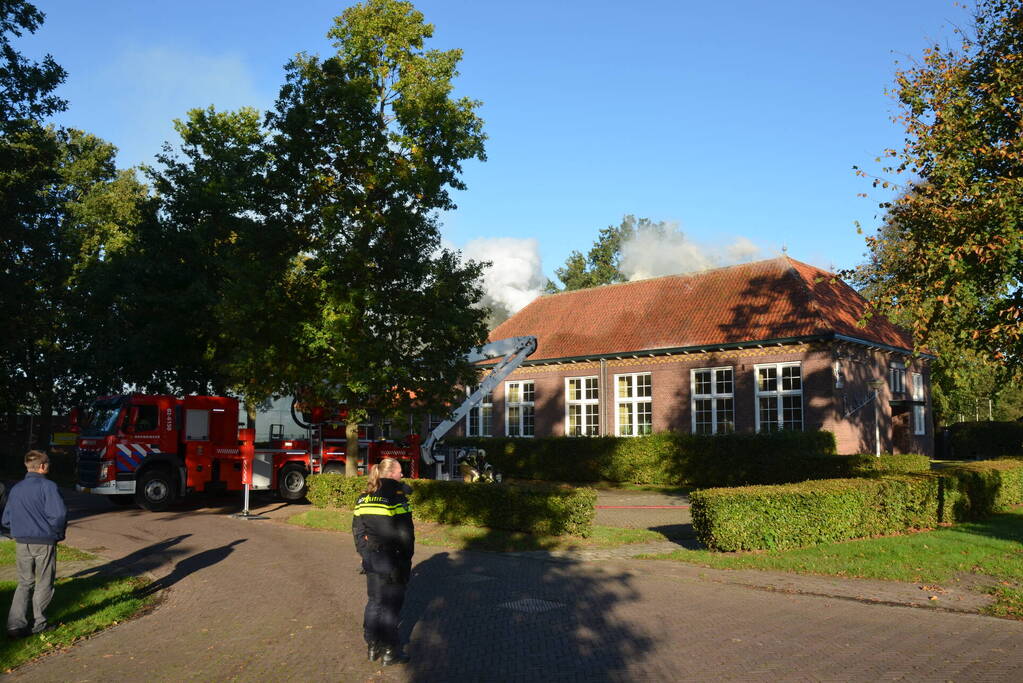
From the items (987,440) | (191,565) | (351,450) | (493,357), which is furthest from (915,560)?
(987,440)

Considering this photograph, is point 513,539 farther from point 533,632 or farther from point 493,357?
point 493,357

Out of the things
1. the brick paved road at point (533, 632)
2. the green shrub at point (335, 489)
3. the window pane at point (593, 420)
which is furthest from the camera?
the window pane at point (593, 420)

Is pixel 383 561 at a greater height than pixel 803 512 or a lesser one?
greater

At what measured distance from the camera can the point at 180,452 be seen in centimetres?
2047

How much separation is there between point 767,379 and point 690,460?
4517 mm

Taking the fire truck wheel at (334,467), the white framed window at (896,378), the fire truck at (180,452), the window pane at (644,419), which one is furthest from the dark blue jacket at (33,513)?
the white framed window at (896,378)

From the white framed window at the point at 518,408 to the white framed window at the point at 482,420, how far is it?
960mm

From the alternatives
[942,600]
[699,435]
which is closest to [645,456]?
[699,435]

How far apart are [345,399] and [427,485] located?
12.1 ft

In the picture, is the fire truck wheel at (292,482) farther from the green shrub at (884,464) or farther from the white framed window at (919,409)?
the white framed window at (919,409)

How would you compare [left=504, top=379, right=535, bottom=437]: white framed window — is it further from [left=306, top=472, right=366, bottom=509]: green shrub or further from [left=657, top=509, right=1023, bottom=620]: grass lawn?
[left=657, top=509, right=1023, bottom=620]: grass lawn

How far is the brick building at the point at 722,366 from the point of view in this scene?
2855 cm

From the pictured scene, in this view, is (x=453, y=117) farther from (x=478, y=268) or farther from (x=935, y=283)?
(x=935, y=283)

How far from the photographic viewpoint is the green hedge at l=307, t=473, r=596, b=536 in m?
14.7
